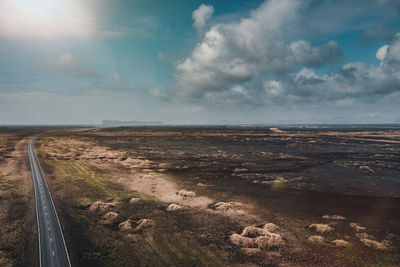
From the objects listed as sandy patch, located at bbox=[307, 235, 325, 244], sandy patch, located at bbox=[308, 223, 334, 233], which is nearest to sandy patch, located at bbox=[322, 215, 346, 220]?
sandy patch, located at bbox=[308, 223, 334, 233]

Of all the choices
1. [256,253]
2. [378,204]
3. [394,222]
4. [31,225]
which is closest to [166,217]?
[256,253]

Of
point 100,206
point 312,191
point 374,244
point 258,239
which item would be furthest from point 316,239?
point 100,206

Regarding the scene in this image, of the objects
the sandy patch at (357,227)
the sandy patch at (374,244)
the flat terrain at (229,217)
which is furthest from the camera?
the sandy patch at (357,227)

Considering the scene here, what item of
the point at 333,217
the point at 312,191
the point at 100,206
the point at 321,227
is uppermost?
the point at 100,206

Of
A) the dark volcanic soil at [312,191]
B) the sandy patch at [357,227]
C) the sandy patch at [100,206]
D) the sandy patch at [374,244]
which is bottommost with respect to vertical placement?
the dark volcanic soil at [312,191]

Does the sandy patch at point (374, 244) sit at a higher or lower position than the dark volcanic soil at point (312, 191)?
higher

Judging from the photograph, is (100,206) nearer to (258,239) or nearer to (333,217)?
(258,239)

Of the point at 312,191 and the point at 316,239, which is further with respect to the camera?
the point at 312,191

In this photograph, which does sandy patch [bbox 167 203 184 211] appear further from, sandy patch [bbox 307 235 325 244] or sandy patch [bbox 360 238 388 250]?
sandy patch [bbox 360 238 388 250]

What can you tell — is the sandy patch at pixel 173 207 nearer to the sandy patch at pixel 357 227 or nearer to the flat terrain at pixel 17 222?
the flat terrain at pixel 17 222

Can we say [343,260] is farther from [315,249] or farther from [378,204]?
[378,204]

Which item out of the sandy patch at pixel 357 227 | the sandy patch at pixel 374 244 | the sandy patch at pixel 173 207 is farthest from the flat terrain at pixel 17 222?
the sandy patch at pixel 357 227
